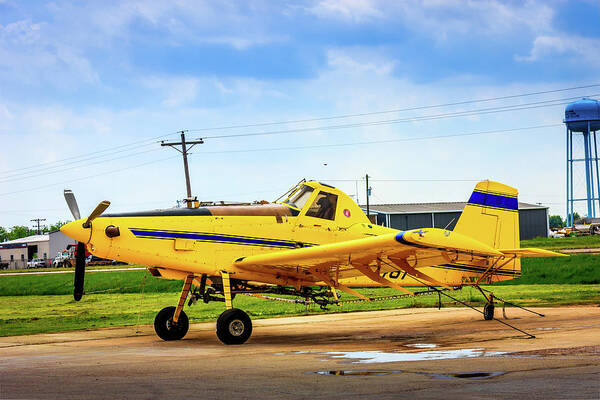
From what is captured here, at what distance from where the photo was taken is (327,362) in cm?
1005

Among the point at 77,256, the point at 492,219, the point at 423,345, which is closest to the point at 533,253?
the point at 423,345

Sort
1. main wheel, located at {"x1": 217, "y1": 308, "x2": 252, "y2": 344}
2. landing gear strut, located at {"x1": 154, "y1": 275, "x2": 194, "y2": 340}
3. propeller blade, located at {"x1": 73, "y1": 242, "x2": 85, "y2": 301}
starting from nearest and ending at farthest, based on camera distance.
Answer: main wheel, located at {"x1": 217, "y1": 308, "x2": 252, "y2": 344} → propeller blade, located at {"x1": 73, "y1": 242, "x2": 85, "y2": 301} → landing gear strut, located at {"x1": 154, "y1": 275, "x2": 194, "y2": 340}

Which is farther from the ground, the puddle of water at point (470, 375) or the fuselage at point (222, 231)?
the fuselage at point (222, 231)

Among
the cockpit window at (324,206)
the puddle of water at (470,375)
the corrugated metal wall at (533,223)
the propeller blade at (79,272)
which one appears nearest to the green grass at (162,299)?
the propeller blade at (79,272)

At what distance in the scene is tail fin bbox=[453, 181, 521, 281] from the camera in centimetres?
1691

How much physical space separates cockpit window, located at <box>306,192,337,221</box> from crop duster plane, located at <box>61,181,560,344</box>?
0.07 feet

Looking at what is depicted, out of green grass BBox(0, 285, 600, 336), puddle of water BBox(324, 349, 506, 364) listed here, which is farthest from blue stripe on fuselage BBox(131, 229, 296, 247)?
green grass BBox(0, 285, 600, 336)

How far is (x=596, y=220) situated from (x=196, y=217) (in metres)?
97.6

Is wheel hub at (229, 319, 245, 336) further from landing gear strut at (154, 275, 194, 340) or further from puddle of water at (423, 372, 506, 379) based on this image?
puddle of water at (423, 372, 506, 379)

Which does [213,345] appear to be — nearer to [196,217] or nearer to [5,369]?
[196,217]

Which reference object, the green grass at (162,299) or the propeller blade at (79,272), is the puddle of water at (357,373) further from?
the green grass at (162,299)

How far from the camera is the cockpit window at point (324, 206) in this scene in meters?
15.2

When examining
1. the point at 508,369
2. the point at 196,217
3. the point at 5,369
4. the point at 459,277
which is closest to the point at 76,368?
the point at 5,369

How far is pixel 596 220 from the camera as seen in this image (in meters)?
101
